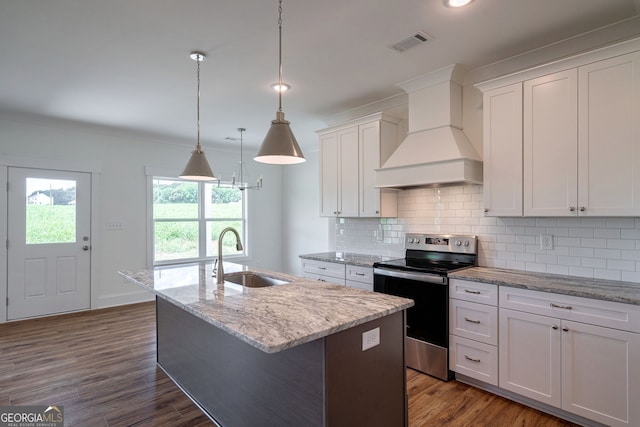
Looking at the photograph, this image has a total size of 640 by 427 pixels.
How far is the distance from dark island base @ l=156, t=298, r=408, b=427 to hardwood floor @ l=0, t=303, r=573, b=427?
0.38 metres

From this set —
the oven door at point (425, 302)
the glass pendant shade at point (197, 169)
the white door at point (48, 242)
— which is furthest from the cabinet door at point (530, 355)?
the white door at point (48, 242)

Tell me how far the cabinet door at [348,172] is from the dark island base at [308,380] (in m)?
2.13

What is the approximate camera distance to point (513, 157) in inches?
106

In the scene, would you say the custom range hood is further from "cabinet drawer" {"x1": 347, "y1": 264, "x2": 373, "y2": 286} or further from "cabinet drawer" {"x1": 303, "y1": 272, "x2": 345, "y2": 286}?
"cabinet drawer" {"x1": 303, "y1": 272, "x2": 345, "y2": 286}

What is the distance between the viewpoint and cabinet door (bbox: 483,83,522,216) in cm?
268

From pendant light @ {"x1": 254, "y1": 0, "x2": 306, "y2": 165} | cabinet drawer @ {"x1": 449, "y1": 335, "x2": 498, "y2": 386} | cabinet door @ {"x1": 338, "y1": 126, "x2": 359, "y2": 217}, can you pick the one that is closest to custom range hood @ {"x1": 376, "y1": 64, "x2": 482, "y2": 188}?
cabinet door @ {"x1": 338, "y1": 126, "x2": 359, "y2": 217}

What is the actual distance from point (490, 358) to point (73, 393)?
319cm

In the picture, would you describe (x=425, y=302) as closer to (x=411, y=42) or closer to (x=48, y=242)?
(x=411, y=42)

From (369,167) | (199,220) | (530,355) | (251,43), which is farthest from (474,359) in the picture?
(199,220)

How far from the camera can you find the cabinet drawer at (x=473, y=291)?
2.56 metres

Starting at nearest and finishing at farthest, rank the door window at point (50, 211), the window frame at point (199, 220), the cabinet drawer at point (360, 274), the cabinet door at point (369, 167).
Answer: the cabinet drawer at point (360, 274) < the cabinet door at point (369, 167) < the door window at point (50, 211) < the window frame at point (199, 220)

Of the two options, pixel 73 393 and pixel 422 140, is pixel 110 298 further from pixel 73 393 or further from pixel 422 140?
pixel 422 140

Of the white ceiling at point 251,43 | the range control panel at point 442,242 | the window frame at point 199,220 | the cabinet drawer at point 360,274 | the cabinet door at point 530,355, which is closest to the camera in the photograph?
the white ceiling at point 251,43

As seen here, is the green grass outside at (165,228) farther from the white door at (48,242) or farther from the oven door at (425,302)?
the oven door at (425,302)
